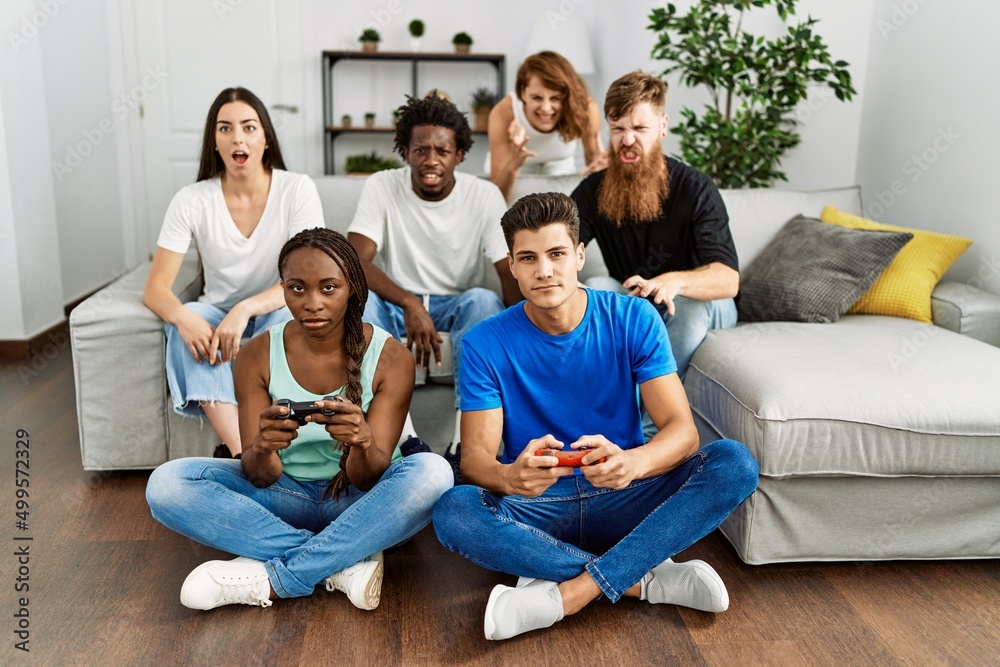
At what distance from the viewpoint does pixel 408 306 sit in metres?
2.46

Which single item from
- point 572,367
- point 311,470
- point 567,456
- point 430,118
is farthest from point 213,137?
point 567,456

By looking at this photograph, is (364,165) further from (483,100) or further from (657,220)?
(657,220)

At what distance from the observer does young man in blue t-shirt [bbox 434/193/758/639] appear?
5.66 ft

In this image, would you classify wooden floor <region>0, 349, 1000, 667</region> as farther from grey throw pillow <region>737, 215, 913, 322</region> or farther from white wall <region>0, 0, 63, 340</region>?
white wall <region>0, 0, 63, 340</region>

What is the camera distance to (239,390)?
1.87 meters

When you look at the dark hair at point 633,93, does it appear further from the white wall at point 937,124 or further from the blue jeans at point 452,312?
the white wall at point 937,124

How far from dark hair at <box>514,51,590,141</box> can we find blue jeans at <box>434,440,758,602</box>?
1528mm

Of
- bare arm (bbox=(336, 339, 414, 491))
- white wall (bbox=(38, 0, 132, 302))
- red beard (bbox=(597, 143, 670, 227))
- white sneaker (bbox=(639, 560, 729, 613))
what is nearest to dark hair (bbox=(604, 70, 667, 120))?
red beard (bbox=(597, 143, 670, 227))

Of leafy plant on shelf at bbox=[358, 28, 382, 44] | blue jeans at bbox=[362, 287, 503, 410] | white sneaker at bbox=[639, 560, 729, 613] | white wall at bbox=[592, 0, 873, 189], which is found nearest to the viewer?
white sneaker at bbox=[639, 560, 729, 613]

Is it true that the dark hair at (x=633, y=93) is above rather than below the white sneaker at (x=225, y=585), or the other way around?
above

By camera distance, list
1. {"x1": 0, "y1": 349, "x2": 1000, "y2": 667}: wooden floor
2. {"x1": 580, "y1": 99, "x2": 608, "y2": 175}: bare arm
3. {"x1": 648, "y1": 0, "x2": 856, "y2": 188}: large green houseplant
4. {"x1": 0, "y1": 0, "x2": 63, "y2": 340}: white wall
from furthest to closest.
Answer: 1. {"x1": 0, "y1": 0, "x2": 63, "y2": 340}: white wall
2. {"x1": 648, "y1": 0, "x2": 856, "y2": 188}: large green houseplant
3. {"x1": 580, "y1": 99, "x2": 608, "y2": 175}: bare arm
4. {"x1": 0, "y1": 349, "x2": 1000, "y2": 667}: wooden floor

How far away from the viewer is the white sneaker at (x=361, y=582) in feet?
5.86

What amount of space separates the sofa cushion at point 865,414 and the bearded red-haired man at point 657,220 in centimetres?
30

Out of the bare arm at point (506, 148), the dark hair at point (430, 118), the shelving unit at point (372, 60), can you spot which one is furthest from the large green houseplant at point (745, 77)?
the shelving unit at point (372, 60)
